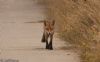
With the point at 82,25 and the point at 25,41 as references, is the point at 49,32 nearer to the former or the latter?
the point at 82,25

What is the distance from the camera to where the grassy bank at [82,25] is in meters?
13.8

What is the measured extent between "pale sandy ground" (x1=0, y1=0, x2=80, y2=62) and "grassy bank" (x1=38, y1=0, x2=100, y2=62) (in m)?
0.39

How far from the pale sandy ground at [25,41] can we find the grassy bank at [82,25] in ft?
1.27

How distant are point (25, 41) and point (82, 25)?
86.9 inches

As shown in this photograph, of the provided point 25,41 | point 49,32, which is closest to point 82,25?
point 49,32

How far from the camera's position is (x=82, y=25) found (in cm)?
1631

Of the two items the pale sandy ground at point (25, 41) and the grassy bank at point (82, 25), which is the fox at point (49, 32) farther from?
the grassy bank at point (82, 25)

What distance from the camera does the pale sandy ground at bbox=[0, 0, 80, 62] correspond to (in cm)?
1514

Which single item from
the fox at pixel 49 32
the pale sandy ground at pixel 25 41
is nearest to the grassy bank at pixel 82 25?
the pale sandy ground at pixel 25 41

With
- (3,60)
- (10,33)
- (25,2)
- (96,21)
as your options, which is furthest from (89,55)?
(25,2)

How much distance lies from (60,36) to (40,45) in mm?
1029

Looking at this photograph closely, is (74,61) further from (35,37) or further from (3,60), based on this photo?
(35,37)

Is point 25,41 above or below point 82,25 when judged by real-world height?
below

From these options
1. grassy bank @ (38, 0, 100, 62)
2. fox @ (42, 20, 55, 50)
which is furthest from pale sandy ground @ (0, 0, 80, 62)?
grassy bank @ (38, 0, 100, 62)
